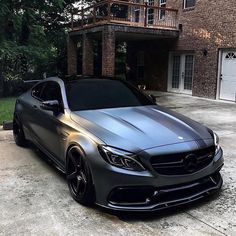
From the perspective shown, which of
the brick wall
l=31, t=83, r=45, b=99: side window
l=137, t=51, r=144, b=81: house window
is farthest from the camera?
l=137, t=51, r=144, b=81: house window

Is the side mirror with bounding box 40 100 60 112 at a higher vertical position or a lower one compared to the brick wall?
lower

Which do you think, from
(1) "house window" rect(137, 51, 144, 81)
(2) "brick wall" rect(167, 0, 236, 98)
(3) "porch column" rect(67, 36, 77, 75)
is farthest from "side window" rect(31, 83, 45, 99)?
(1) "house window" rect(137, 51, 144, 81)

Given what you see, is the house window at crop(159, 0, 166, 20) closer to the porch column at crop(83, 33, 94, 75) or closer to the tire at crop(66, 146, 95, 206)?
the porch column at crop(83, 33, 94, 75)

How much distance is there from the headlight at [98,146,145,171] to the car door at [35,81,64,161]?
48.5 inches

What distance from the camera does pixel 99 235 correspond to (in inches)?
131

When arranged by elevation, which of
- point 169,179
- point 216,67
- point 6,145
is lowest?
point 6,145

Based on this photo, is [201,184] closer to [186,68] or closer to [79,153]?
[79,153]

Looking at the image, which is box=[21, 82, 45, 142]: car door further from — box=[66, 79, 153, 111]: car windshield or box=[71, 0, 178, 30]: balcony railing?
box=[71, 0, 178, 30]: balcony railing

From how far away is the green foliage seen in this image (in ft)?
49.9

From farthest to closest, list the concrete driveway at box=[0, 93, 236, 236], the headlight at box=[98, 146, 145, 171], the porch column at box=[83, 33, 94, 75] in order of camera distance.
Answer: the porch column at box=[83, 33, 94, 75] → the headlight at box=[98, 146, 145, 171] → the concrete driveway at box=[0, 93, 236, 236]

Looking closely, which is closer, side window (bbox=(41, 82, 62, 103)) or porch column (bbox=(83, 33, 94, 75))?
side window (bbox=(41, 82, 62, 103))

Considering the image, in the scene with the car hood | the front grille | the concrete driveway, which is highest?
the car hood

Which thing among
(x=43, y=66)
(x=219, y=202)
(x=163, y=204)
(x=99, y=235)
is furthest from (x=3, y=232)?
(x=43, y=66)

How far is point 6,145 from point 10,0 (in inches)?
415
